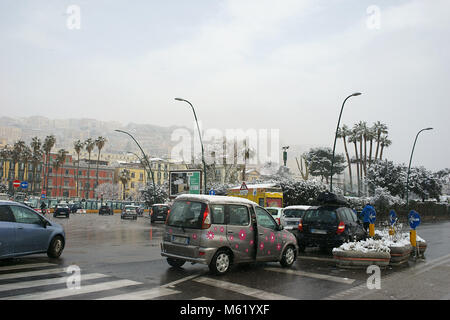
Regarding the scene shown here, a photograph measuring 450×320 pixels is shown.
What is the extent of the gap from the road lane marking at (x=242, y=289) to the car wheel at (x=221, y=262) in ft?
1.02

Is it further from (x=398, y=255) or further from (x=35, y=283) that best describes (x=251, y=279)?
(x=398, y=255)

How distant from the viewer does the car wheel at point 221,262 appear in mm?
8828

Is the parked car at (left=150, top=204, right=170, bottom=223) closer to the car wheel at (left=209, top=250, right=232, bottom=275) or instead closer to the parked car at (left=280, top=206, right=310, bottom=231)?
the parked car at (left=280, top=206, right=310, bottom=231)

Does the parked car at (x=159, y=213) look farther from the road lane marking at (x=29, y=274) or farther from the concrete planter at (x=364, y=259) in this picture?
the concrete planter at (x=364, y=259)

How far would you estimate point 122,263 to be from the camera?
416 inches

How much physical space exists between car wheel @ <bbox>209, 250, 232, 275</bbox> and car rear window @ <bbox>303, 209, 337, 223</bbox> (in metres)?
4.99

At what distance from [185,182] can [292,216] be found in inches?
622

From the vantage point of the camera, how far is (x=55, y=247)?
36.2ft

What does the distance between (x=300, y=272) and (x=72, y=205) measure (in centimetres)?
6201

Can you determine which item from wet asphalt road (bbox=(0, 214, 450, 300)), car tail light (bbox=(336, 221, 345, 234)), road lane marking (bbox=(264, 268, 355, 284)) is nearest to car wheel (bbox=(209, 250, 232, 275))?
wet asphalt road (bbox=(0, 214, 450, 300))

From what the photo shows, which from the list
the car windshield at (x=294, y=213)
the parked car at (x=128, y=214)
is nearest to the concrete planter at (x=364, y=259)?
the car windshield at (x=294, y=213)
